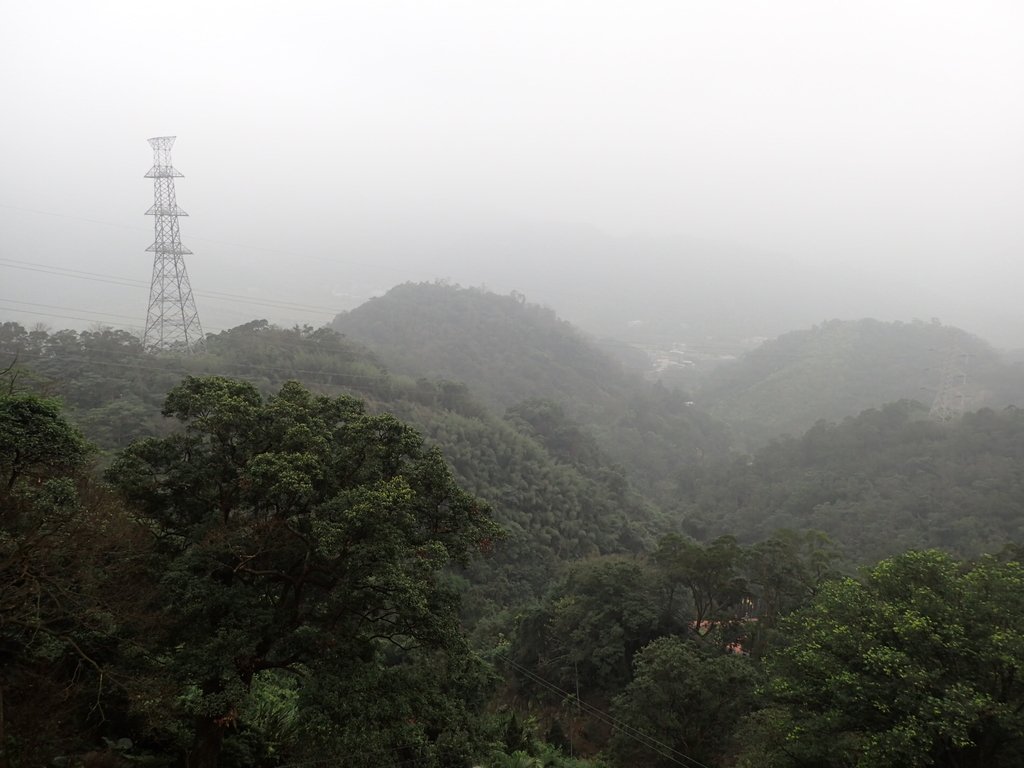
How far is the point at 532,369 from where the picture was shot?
90.8 metres

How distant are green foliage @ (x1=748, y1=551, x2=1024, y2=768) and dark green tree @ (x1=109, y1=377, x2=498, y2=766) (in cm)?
692

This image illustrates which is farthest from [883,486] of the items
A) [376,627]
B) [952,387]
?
[376,627]

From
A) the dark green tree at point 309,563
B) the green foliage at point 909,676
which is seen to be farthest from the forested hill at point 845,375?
the dark green tree at point 309,563

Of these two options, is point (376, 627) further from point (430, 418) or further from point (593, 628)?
point (430, 418)

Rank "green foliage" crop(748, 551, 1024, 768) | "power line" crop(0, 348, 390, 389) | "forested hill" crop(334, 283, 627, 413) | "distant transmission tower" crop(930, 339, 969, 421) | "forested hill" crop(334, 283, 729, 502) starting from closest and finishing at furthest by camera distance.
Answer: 1. "green foliage" crop(748, 551, 1024, 768)
2. "power line" crop(0, 348, 390, 389)
3. "distant transmission tower" crop(930, 339, 969, 421)
4. "forested hill" crop(334, 283, 729, 502)
5. "forested hill" crop(334, 283, 627, 413)

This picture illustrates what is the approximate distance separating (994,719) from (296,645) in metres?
12.2

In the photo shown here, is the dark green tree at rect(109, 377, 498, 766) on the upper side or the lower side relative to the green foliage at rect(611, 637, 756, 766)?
upper

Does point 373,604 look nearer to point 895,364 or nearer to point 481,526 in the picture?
point 481,526

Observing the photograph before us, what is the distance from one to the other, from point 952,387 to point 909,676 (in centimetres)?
9705

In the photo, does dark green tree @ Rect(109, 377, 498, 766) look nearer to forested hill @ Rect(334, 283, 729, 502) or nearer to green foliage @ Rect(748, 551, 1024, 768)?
green foliage @ Rect(748, 551, 1024, 768)

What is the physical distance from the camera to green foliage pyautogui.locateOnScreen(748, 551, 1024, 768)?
1021cm

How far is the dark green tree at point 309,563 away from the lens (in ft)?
30.0

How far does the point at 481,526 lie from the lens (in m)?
11.3

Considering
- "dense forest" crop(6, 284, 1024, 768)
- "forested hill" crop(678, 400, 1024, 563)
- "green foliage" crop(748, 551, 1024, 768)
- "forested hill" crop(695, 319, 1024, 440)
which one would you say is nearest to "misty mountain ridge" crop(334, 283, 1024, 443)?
"forested hill" crop(695, 319, 1024, 440)
